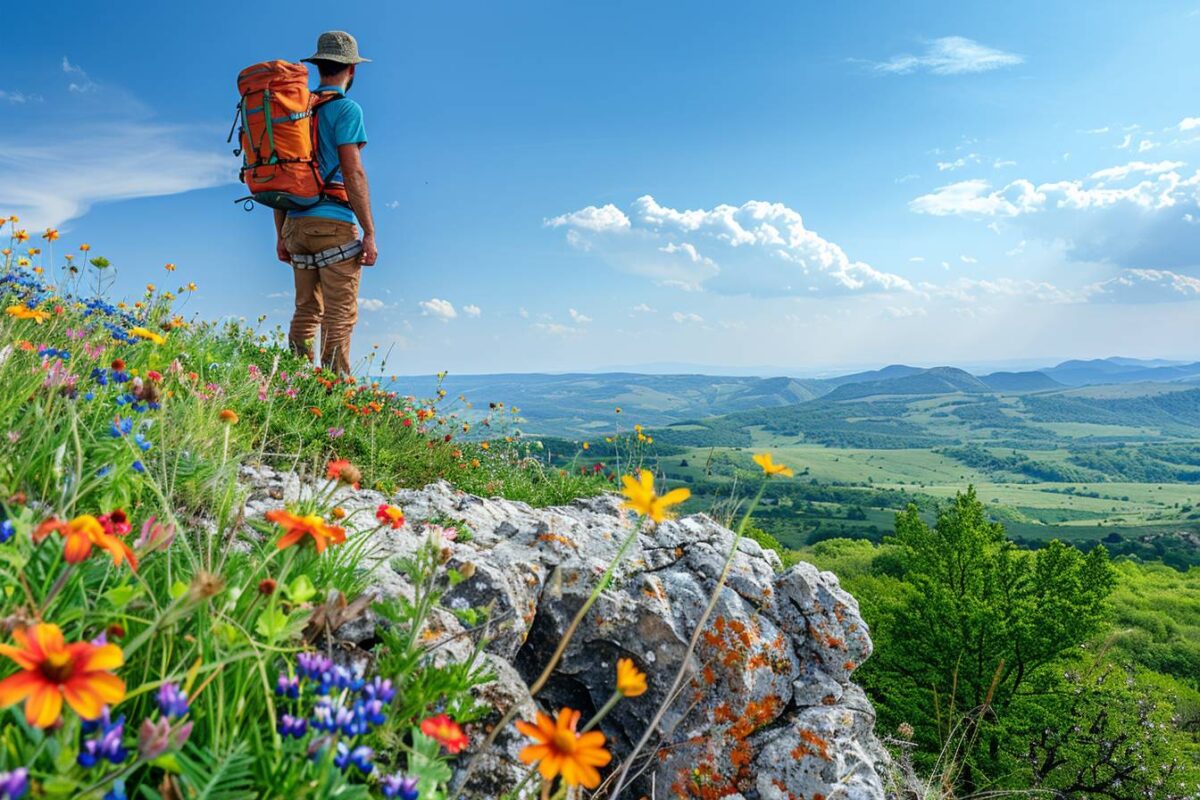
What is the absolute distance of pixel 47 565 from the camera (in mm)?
1920

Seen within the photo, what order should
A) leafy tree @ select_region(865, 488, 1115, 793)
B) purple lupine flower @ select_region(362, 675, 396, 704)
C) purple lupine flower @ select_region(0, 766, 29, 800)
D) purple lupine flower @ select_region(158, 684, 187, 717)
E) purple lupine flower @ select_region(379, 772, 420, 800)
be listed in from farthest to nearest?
leafy tree @ select_region(865, 488, 1115, 793)
purple lupine flower @ select_region(362, 675, 396, 704)
purple lupine flower @ select_region(379, 772, 420, 800)
purple lupine flower @ select_region(158, 684, 187, 717)
purple lupine flower @ select_region(0, 766, 29, 800)

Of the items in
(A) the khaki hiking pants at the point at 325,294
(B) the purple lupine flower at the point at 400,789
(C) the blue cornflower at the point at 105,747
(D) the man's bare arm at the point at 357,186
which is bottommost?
(B) the purple lupine flower at the point at 400,789

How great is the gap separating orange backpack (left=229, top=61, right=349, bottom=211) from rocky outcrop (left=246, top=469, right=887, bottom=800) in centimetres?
413

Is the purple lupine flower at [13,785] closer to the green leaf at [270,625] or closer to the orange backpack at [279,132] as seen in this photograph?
the green leaf at [270,625]

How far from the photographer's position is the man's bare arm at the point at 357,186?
23.1 feet

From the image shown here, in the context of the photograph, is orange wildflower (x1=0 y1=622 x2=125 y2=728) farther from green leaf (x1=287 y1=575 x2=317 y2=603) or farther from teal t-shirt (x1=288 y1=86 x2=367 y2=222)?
teal t-shirt (x1=288 y1=86 x2=367 y2=222)

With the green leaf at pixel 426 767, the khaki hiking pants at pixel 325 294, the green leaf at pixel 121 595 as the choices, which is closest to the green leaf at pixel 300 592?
the green leaf at pixel 121 595

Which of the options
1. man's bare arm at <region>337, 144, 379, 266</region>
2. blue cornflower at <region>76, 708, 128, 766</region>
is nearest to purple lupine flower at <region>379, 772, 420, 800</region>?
blue cornflower at <region>76, 708, 128, 766</region>

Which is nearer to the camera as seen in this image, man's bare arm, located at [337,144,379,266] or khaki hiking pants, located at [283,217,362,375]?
man's bare arm, located at [337,144,379,266]

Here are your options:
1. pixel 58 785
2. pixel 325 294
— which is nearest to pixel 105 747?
pixel 58 785

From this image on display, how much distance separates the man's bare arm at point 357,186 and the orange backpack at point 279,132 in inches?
16.2

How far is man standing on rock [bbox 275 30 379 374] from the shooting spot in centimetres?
707

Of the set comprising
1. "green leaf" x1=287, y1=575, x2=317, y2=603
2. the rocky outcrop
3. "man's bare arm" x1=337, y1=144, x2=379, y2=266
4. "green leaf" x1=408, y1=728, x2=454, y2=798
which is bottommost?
the rocky outcrop

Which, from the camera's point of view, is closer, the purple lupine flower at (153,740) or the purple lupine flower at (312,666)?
the purple lupine flower at (153,740)
